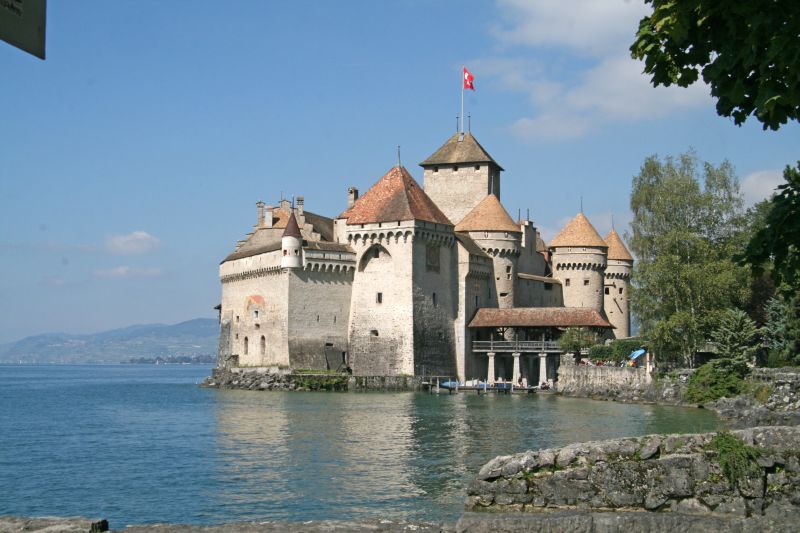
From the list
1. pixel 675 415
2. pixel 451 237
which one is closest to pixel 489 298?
pixel 451 237

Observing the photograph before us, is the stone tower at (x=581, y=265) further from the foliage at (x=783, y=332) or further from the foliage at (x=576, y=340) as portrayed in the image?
the foliage at (x=783, y=332)

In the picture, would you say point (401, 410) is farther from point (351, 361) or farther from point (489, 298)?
point (489, 298)

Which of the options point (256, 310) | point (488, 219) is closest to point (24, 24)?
point (256, 310)

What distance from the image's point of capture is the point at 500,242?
64.6 m

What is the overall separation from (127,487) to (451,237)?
1572 inches

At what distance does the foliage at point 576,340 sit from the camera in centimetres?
5528

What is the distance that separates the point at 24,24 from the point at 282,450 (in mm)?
23609

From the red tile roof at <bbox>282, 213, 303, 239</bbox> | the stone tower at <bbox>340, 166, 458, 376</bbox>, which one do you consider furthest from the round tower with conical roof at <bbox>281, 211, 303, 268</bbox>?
the stone tower at <bbox>340, 166, 458, 376</bbox>

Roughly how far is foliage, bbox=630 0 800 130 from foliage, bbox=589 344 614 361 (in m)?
44.6

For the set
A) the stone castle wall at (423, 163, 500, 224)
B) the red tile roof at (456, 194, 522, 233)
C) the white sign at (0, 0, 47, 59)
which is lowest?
the white sign at (0, 0, 47, 59)

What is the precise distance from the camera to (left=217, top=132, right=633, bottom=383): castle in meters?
57.2

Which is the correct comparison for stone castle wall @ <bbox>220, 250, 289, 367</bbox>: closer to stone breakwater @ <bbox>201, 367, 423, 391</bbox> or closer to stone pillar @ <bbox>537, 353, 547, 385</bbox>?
stone breakwater @ <bbox>201, 367, 423, 391</bbox>

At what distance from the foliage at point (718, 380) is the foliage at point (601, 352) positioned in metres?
10.9

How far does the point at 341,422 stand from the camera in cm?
3509
